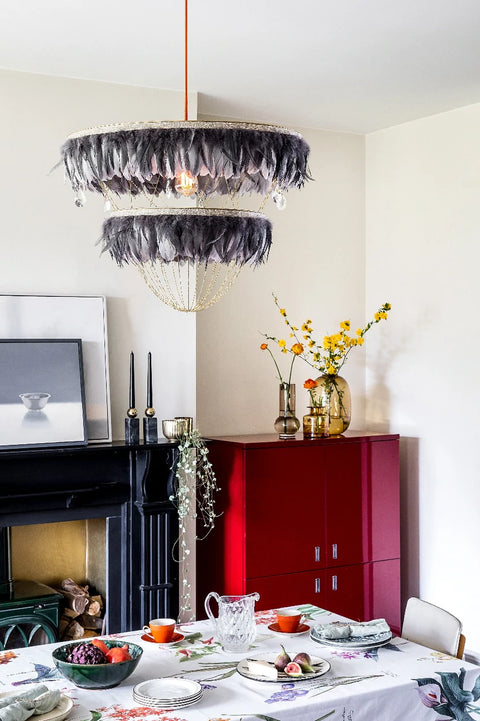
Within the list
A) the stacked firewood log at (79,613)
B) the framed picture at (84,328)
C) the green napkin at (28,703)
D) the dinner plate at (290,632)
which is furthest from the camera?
the stacked firewood log at (79,613)

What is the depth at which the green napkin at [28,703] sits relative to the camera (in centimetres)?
188

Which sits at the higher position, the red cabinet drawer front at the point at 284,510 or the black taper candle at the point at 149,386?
the black taper candle at the point at 149,386

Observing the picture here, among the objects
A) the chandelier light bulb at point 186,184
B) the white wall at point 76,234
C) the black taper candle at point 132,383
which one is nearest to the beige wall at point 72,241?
the white wall at point 76,234

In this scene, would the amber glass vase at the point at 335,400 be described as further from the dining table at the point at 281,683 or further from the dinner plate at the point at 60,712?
the dinner plate at the point at 60,712

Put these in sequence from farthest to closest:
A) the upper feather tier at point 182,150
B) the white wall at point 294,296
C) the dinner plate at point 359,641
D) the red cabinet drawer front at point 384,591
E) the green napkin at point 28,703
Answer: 1. the white wall at point 294,296
2. the red cabinet drawer front at point 384,591
3. the dinner plate at point 359,641
4. the upper feather tier at point 182,150
5. the green napkin at point 28,703

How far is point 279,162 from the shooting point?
6.82 feet

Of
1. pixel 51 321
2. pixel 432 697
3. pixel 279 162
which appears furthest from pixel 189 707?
pixel 51 321

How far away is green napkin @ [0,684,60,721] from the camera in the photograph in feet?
6.17

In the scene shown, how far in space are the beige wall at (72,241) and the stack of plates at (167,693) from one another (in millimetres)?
1874

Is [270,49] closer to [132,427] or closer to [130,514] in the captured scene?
[132,427]

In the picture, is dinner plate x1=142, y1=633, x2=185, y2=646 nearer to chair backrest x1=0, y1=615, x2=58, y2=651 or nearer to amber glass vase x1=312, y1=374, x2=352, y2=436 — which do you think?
chair backrest x1=0, y1=615, x2=58, y2=651

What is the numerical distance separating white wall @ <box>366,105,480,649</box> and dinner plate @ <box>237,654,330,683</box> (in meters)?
2.23

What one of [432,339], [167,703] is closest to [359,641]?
[167,703]

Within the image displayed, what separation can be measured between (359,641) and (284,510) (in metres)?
1.71
